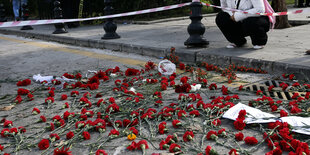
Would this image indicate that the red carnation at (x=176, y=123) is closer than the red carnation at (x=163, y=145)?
No

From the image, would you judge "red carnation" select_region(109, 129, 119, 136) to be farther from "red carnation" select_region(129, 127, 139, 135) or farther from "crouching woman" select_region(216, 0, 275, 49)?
"crouching woman" select_region(216, 0, 275, 49)

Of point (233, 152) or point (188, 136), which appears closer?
point (233, 152)

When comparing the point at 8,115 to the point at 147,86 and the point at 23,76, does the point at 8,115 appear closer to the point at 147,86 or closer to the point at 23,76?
the point at 147,86

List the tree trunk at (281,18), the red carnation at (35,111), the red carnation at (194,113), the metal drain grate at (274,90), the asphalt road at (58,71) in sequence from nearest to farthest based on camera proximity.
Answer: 1. the asphalt road at (58,71)
2. the red carnation at (194,113)
3. the red carnation at (35,111)
4. the metal drain grate at (274,90)
5. the tree trunk at (281,18)

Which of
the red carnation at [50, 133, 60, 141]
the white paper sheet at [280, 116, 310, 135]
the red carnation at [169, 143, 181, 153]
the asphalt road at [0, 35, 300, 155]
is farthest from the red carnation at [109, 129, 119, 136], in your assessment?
the white paper sheet at [280, 116, 310, 135]

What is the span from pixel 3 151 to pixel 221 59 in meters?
3.40

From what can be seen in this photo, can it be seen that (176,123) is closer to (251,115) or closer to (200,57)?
(251,115)

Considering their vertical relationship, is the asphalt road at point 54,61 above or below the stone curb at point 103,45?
below

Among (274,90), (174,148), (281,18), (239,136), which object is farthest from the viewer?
(281,18)

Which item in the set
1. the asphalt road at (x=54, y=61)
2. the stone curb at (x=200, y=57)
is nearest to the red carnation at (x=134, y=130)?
the stone curb at (x=200, y=57)

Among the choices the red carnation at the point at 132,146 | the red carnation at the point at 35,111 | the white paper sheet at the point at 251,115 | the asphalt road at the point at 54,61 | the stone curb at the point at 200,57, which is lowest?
the red carnation at the point at 132,146

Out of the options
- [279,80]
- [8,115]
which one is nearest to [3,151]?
[8,115]

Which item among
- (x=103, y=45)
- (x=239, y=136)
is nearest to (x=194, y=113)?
(x=239, y=136)

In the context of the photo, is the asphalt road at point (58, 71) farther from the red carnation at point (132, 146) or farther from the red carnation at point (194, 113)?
the red carnation at point (194, 113)
